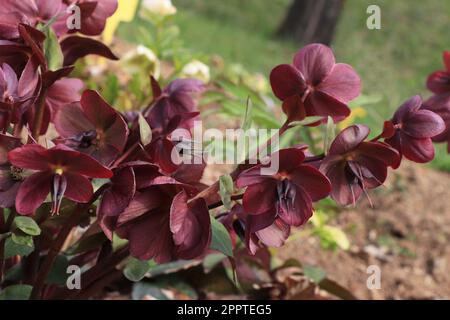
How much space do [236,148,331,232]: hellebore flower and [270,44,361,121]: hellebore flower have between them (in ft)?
0.34

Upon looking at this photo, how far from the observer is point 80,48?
108 centimetres

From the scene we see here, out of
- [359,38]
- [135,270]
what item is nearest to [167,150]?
[135,270]

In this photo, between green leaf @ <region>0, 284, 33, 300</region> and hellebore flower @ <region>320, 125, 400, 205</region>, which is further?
green leaf @ <region>0, 284, 33, 300</region>

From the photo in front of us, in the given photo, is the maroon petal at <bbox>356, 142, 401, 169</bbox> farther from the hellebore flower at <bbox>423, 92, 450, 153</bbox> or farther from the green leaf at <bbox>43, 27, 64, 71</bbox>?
the green leaf at <bbox>43, 27, 64, 71</bbox>

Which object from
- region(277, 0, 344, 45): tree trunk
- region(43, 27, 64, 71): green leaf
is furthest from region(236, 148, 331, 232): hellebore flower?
region(277, 0, 344, 45): tree trunk

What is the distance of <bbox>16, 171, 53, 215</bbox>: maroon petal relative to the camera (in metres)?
0.83

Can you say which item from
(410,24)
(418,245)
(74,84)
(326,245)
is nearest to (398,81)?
(410,24)

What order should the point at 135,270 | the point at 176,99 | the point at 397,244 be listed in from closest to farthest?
the point at 135,270 < the point at 176,99 < the point at 397,244

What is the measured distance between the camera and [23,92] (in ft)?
2.96

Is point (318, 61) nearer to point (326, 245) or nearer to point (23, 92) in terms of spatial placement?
point (23, 92)

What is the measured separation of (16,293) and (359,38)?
22.0 ft

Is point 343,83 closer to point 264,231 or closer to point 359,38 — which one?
point 264,231

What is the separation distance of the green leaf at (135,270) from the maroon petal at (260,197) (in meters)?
0.25
